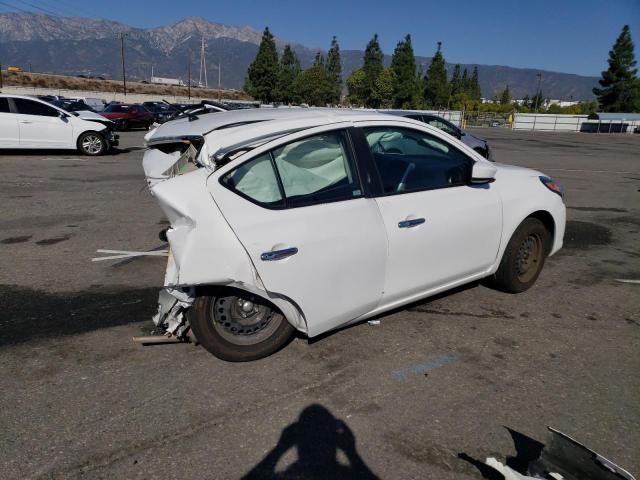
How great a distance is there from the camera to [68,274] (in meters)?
5.15

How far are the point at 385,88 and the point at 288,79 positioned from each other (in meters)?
16.3

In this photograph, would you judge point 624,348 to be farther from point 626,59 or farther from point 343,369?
point 626,59

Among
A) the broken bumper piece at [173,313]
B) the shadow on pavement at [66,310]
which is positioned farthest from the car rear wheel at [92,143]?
the broken bumper piece at [173,313]

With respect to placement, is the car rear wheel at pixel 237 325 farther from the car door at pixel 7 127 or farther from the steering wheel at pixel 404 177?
the car door at pixel 7 127

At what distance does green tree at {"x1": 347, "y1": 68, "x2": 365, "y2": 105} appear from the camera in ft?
296

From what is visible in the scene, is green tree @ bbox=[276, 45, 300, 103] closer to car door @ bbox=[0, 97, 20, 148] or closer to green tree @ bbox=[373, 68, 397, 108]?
green tree @ bbox=[373, 68, 397, 108]

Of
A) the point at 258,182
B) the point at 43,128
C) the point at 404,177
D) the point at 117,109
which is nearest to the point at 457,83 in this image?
the point at 117,109

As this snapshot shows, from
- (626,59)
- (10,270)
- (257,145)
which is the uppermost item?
(626,59)

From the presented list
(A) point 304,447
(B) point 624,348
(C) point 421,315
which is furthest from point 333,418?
(B) point 624,348

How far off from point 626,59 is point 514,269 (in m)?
96.0

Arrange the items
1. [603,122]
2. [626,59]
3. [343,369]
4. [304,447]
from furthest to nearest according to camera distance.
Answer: [626,59] → [603,122] → [343,369] → [304,447]

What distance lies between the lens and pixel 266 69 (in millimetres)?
79062

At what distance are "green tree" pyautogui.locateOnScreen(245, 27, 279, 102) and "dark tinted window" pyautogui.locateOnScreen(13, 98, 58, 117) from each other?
67894 mm

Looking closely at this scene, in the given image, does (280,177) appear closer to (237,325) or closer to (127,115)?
(237,325)
